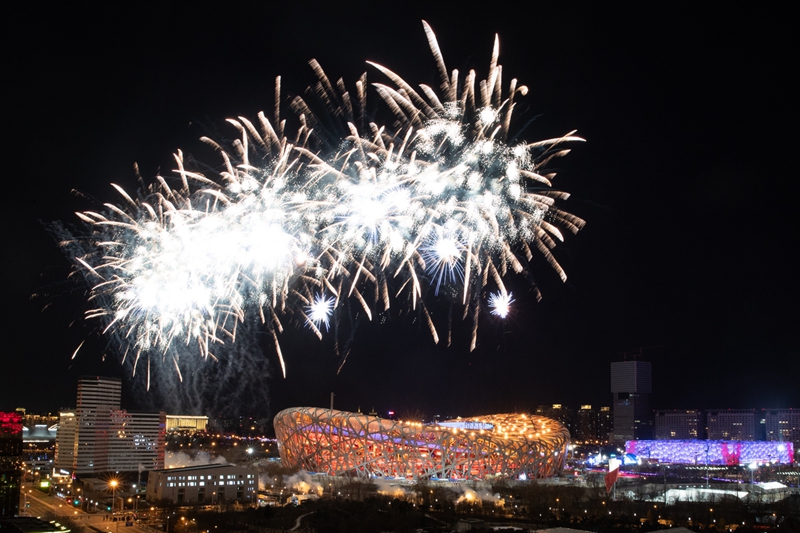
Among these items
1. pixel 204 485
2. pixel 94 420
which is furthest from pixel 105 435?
pixel 204 485

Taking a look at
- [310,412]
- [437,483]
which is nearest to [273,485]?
[310,412]

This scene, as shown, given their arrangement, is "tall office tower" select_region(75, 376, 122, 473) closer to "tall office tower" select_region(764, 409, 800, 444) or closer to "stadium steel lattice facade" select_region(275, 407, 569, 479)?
"stadium steel lattice facade" select_region(275, 407, 569, 479)

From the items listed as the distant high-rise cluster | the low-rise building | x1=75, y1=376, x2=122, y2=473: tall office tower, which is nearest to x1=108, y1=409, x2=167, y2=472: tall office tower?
the distant high-rise cluster

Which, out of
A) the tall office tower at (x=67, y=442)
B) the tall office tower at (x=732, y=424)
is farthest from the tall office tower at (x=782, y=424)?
the tall office tower at (x=67, y=442)

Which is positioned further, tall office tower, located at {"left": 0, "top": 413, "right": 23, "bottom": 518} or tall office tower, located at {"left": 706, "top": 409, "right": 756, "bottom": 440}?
tall office tower, located at {"left": 706, "top": 409, "right": 756, "bottom": 440}

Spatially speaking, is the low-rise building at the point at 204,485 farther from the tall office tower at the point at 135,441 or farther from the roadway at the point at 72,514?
the tall office tower at the point at 135,441

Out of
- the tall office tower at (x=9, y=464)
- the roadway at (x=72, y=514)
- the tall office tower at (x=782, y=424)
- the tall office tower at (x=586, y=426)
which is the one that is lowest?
the tall office tower at (x=586, y=426)
